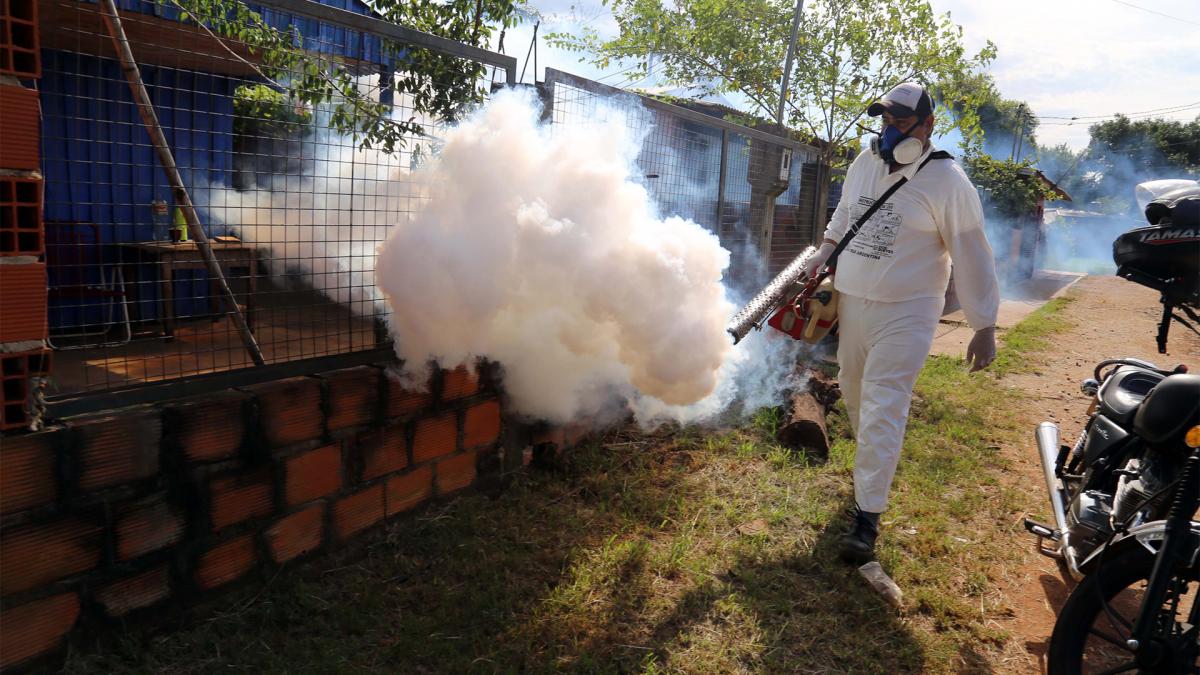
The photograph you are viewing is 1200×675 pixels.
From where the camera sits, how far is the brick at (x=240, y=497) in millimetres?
2631

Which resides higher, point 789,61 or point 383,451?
point 789,61

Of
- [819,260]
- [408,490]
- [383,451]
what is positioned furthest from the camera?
[819,260]

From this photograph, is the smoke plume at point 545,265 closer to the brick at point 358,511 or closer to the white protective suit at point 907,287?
the brick at point 358,511

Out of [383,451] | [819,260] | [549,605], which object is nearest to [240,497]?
[383,451]

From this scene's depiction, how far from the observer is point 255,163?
10.1 ft

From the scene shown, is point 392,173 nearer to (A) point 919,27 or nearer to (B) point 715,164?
(B) point 715,164

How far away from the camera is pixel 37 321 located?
7.23 feet

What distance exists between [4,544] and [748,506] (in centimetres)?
324

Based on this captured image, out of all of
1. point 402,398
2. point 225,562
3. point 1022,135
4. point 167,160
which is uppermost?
point 1022,135

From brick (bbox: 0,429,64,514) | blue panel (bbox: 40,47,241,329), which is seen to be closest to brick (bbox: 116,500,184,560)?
brick (bbox: 0,429,64,514)

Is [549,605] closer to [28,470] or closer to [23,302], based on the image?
[28,470]

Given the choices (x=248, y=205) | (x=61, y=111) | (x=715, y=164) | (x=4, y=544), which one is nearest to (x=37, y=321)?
(x=4, y=544)

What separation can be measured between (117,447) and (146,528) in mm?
302

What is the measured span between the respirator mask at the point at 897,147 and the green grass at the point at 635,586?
6.40ft
